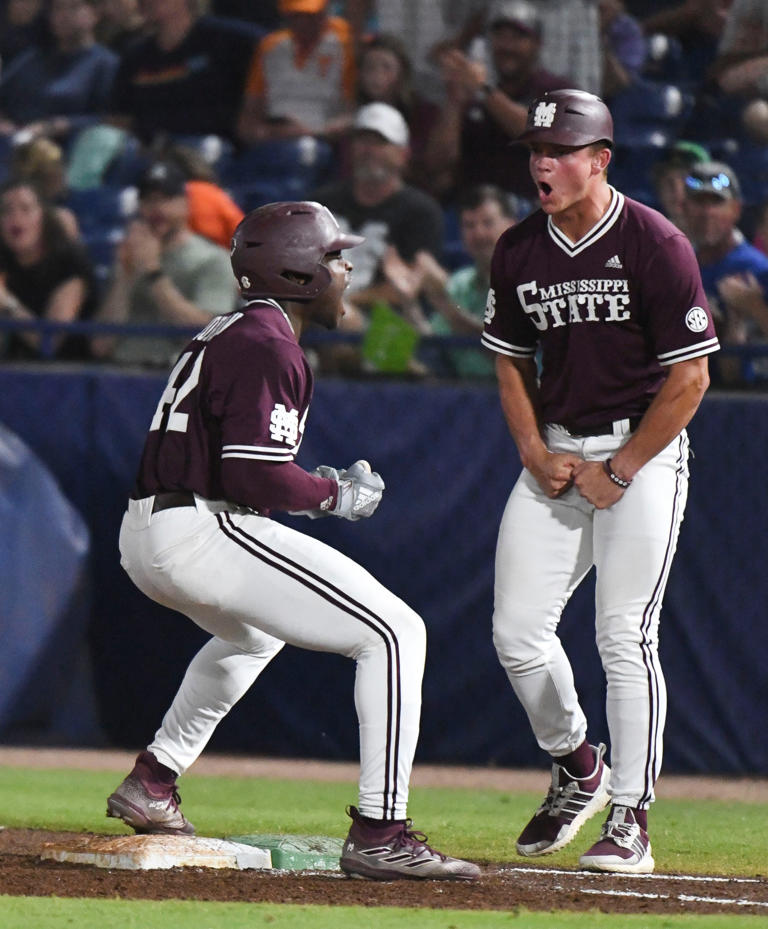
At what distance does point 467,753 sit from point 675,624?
1.19m

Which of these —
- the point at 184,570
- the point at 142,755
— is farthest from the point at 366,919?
the point at 142,755

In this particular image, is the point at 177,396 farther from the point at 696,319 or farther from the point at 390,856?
the point at 696,319

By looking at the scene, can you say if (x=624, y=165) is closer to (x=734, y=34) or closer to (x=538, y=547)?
(x=734, y=34)

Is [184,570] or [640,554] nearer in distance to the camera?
[184,570]

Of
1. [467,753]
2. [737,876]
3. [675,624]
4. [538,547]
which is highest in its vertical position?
[538,547]

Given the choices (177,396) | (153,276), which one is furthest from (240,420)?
(153,276)

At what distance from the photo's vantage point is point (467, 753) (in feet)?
25.5

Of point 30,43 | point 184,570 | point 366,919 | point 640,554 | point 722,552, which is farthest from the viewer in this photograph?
point 30,43

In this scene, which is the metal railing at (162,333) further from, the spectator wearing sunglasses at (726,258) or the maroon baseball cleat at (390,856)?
the maroon baseball cleat at (390,856)

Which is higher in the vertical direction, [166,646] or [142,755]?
[142,755]

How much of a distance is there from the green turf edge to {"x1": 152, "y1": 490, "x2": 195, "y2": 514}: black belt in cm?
102

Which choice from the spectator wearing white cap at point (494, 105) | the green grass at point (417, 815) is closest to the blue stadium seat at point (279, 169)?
the spectator wearing white cap at point (494, 105)

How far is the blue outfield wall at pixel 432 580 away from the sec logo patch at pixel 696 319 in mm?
3135

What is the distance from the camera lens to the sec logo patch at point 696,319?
14.3 ft
